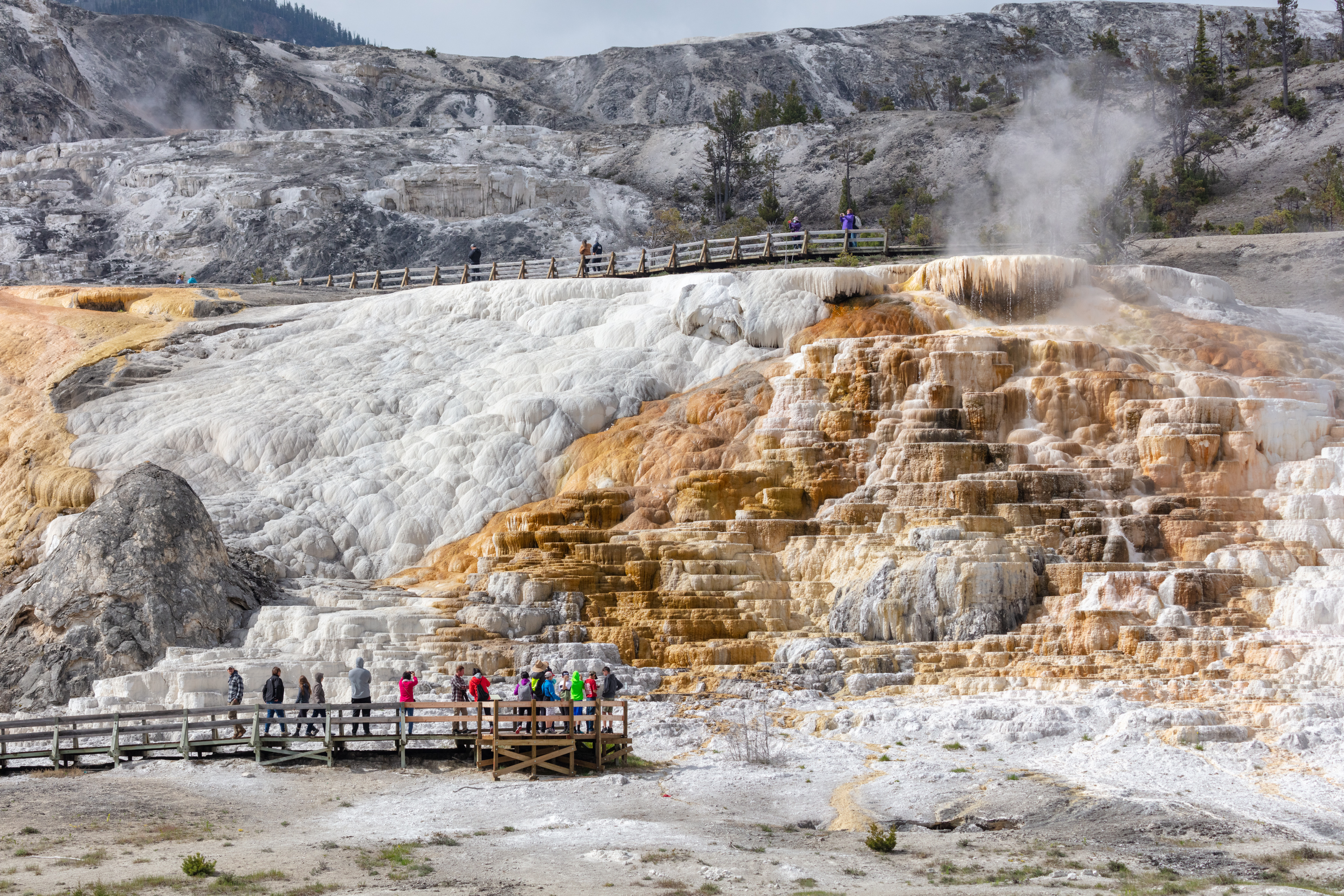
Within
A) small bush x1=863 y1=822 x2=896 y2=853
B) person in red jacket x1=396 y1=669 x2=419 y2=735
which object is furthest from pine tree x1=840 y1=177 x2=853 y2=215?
small bush x1=863 y1=822 x2=896 y2=853

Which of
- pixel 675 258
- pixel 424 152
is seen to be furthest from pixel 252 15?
pixel 675 258

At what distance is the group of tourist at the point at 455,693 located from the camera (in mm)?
13961

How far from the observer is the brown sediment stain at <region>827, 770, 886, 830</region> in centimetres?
1192

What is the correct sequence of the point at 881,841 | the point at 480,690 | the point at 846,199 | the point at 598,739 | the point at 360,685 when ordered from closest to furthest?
the point at 881,841 < the point at 598,739 < the point at 480,690 < the point at 360,685 < the point at 846,199

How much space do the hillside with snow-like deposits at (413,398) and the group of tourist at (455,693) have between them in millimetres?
5681

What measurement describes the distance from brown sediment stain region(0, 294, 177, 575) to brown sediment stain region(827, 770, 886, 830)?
14026mm

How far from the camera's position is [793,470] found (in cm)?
2069

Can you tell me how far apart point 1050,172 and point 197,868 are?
1698 inches

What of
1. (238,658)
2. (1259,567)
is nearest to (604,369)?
(238,658)

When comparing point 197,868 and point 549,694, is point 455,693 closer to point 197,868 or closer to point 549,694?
point 549,694

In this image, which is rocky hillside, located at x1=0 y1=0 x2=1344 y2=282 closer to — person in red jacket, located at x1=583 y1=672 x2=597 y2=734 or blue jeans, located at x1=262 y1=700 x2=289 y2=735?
person in red jacket, located at x1=583 y1=672 x2=597 y2=734

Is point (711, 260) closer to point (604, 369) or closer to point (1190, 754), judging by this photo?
point (604, 369)

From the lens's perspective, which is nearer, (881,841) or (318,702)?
(881,841)

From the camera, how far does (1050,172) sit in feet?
155
